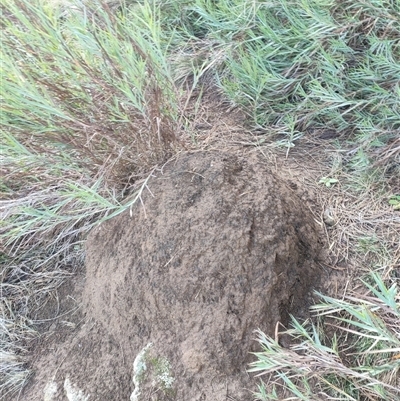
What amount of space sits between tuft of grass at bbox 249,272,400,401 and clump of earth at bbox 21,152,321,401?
0.08 metres

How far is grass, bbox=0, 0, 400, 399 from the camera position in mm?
1360

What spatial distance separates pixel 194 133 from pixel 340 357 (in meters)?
0.98

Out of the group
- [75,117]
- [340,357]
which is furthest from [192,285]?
[75,117]

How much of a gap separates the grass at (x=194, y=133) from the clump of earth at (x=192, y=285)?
0.09 meters

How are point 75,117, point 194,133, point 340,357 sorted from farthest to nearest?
point 194,133 < point 75,117 < point 340,357

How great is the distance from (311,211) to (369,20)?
0.86 m

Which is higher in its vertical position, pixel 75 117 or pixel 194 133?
pixel 75 117

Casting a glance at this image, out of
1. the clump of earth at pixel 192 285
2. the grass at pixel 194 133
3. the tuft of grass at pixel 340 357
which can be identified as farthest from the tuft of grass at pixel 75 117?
the tuft of grass at pixel 340 357

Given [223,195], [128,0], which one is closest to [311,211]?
[223,195]

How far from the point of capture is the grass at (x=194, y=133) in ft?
4.46

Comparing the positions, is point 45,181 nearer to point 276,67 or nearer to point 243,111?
point 243,111

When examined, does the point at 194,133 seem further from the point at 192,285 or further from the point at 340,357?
the point at 340,357

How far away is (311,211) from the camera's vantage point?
5.36 feet

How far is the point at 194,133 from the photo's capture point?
1.86m
